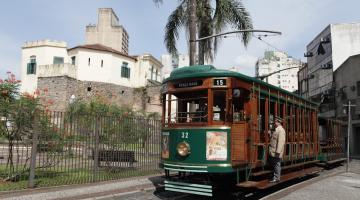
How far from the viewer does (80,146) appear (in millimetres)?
12422

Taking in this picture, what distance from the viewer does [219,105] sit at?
32.5 ft

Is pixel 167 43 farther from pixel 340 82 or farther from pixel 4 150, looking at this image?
pixel 340 82

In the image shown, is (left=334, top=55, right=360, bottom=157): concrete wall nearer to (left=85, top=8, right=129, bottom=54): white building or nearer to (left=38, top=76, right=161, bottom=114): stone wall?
(left=38, top=76, right=161, bottom=114): stone wall

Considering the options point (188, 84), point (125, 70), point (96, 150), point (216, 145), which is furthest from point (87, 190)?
point (125, 70)

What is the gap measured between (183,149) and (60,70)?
39.3 metres

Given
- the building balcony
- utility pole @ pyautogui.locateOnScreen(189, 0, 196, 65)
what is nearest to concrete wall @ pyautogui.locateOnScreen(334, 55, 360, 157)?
utility pole @ pyautogui.locateOnScreen(189, 0, 196, 65)

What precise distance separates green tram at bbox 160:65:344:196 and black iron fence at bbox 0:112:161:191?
316 cm

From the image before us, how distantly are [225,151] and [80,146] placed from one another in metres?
5.07

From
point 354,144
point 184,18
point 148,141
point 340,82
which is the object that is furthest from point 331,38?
point 148,141

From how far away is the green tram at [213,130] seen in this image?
381 inches

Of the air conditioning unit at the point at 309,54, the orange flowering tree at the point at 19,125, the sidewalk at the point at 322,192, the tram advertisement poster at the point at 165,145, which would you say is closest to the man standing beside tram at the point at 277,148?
the sidewalk at the point at 322,192

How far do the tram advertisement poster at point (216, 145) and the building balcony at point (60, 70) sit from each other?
39.1 meters

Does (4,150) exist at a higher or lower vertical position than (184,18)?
lower

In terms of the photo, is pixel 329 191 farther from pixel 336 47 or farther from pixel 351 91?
pixel 336 47
